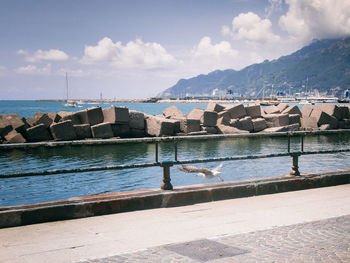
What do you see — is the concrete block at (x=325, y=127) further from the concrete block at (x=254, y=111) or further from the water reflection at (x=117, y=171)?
the water reflection at (x=117, y=171)

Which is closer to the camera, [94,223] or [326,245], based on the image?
[326,245]

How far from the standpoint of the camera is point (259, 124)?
30812 millimetres

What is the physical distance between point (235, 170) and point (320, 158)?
5.42 m

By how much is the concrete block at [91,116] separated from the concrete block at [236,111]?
11314 millimetres

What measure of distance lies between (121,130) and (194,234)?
2080cm

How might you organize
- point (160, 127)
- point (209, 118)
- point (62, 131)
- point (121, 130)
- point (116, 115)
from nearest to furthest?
point (62, 131)
point (160, 127)
point (116, 115)
point (121, 130)
point (209, 118)

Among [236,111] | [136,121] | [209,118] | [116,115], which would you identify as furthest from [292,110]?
[116,115]

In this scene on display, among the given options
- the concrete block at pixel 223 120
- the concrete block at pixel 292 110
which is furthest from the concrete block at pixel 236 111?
the concrete block at pixel 292 110

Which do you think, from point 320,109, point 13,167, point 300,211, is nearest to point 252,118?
point 320,109

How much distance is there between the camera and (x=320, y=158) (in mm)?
17656

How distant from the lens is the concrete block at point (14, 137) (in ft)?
75.2

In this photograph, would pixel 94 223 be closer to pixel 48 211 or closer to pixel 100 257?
pixel 48 211

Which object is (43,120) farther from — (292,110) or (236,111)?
(292,110)

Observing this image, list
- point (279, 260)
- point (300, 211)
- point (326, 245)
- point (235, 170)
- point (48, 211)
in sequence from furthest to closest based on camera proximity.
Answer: point (235, 170), point (300, 211), point (48, 211), point (326, 245), point (279, 260)
